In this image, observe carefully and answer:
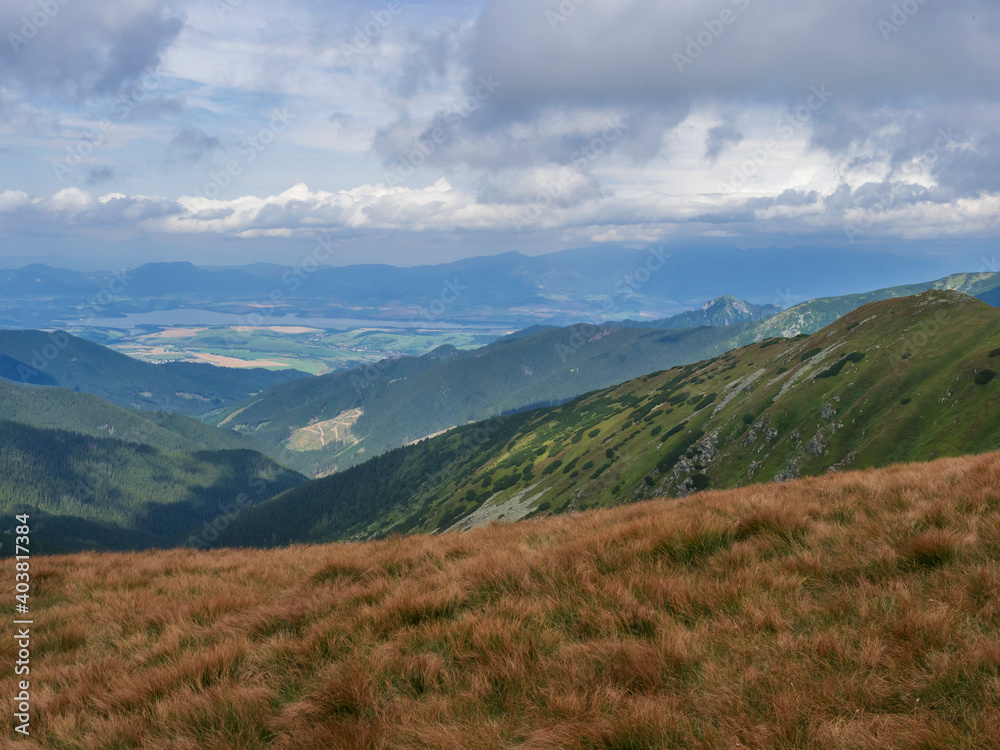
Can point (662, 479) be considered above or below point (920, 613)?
below

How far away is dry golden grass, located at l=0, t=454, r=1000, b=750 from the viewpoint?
4.84 m

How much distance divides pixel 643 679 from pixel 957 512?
22.5 feet

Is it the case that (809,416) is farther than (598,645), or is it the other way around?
(809,416)

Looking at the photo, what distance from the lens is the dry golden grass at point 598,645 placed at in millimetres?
4836

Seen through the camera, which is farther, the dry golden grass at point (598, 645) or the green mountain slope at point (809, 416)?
the green mountain slope at point (809, 416)

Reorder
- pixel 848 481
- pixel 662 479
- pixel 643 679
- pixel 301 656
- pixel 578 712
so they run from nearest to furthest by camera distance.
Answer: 1. pixel 578 712
2. pixel 643 679
3. pixel 301 656
4. pixel 848 481
5. pixel 662 479

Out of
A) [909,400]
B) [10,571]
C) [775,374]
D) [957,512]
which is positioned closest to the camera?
[957,512]

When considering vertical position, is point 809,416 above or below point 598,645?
below

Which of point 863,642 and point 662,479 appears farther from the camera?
point 662,479

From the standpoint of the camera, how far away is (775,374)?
106 m

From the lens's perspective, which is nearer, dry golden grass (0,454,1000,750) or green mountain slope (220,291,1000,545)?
dry golden grass (0,454,1000,750)

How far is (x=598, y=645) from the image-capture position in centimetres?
624

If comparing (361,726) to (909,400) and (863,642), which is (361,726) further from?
(909,400)

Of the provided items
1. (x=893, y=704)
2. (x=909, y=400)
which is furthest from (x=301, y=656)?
(x=909, y=400)
